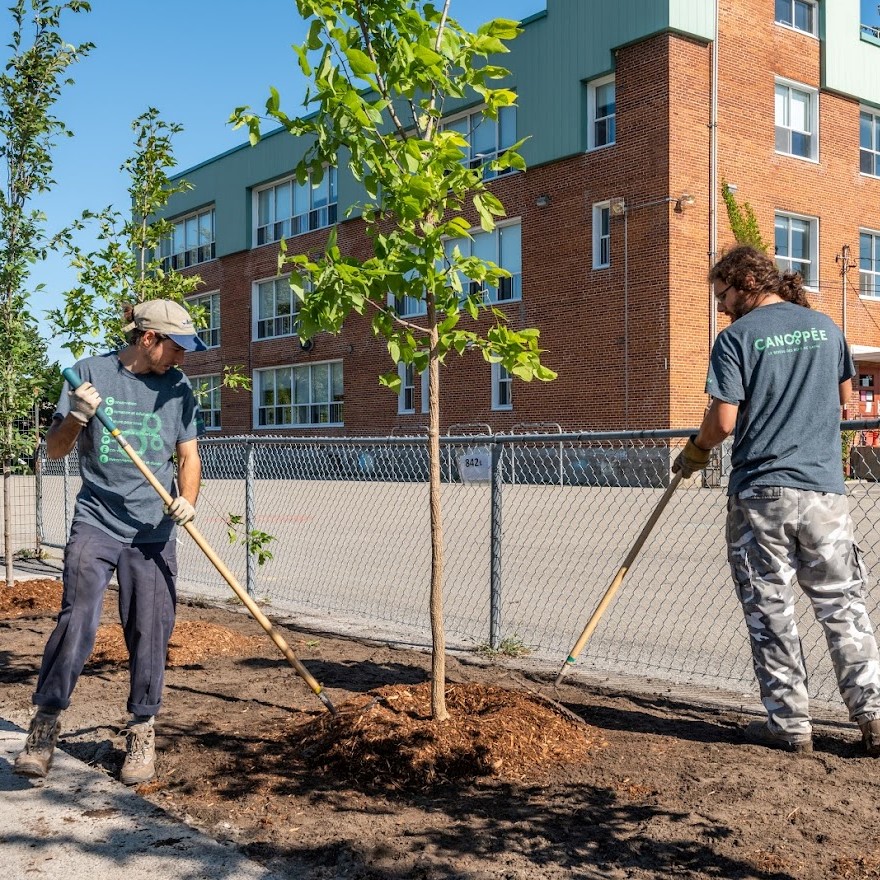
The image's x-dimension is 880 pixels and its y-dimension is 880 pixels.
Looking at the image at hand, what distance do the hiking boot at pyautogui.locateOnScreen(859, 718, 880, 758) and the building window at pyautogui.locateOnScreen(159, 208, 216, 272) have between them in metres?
37.1

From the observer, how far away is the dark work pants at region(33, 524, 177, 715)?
159 inches

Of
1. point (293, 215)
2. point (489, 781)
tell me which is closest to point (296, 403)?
point (293, 215)

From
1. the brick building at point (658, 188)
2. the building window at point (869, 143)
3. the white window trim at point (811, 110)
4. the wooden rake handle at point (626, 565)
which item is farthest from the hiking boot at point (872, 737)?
the building window at point (869, 143)

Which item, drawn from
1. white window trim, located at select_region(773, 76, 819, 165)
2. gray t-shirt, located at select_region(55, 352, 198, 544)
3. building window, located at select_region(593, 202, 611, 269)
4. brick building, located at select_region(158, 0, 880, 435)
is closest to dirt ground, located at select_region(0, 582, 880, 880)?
gray t-shirt, located at select_region(55, 352, 198, 544)

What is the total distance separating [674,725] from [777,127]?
23.4 m

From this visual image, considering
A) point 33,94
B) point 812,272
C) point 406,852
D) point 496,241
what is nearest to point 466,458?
point 496,241

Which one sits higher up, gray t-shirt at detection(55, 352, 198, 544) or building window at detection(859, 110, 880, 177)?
building window at detection(859, 110, 880, 177)

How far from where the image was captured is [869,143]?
27125 millimetres

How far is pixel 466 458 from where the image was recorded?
874 inches

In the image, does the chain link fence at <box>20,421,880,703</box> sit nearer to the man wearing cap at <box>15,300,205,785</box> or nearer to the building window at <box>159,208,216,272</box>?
the man wearing cap at <box>15,300,205,785</box>

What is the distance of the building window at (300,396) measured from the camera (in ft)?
108

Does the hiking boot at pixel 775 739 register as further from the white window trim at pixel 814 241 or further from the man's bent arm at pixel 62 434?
the white window trim at pixel 814 241

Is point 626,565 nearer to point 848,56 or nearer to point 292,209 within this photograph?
point 848,56

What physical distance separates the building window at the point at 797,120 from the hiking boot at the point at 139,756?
24.3 meters
